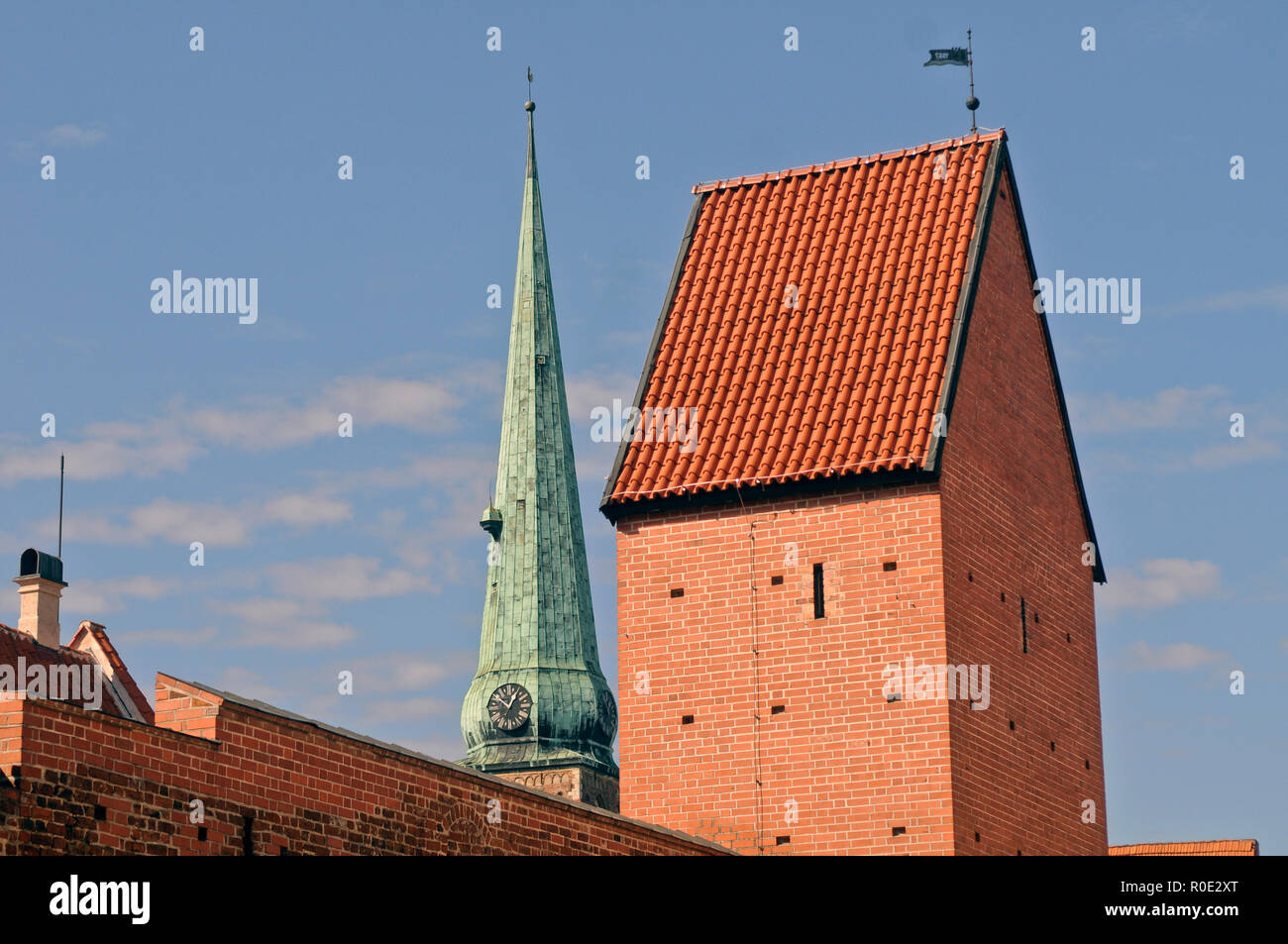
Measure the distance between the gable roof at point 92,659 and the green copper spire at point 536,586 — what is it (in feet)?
121

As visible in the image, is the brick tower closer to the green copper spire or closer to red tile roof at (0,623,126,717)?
red tile roof at (0,623,126,717)

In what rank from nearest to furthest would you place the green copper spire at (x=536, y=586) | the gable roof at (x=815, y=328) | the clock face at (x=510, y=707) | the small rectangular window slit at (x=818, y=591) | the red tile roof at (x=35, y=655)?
1. the small rectangular window slit at (x=818, y=591)
2. the gable roof at (x=815, y=328)
3. the red tile roof at (x=35, y=655)
4. the green copper spire at (x=536, y=586)
5. the clock face at (x=510, y=707)

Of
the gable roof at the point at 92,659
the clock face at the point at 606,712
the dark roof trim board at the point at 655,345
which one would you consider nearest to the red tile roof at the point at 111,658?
the gable roof at the point at 92,659

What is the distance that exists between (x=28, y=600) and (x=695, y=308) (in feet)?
70.4

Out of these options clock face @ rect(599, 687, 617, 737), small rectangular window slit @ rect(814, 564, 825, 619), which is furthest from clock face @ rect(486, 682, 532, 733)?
small rectangular window slit @ rect(814, 564, 825, 619)

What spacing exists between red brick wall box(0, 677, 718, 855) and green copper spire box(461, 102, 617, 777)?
200 feet

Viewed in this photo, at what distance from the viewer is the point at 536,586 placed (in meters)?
83.8

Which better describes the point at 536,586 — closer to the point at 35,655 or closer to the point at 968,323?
the point at 35,655

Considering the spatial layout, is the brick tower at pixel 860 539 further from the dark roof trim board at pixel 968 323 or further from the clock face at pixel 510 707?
the clock face at pixel 510 707

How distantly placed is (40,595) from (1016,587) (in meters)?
25.0

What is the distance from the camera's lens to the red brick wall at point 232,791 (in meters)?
15.3

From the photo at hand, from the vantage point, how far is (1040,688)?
30078mm
